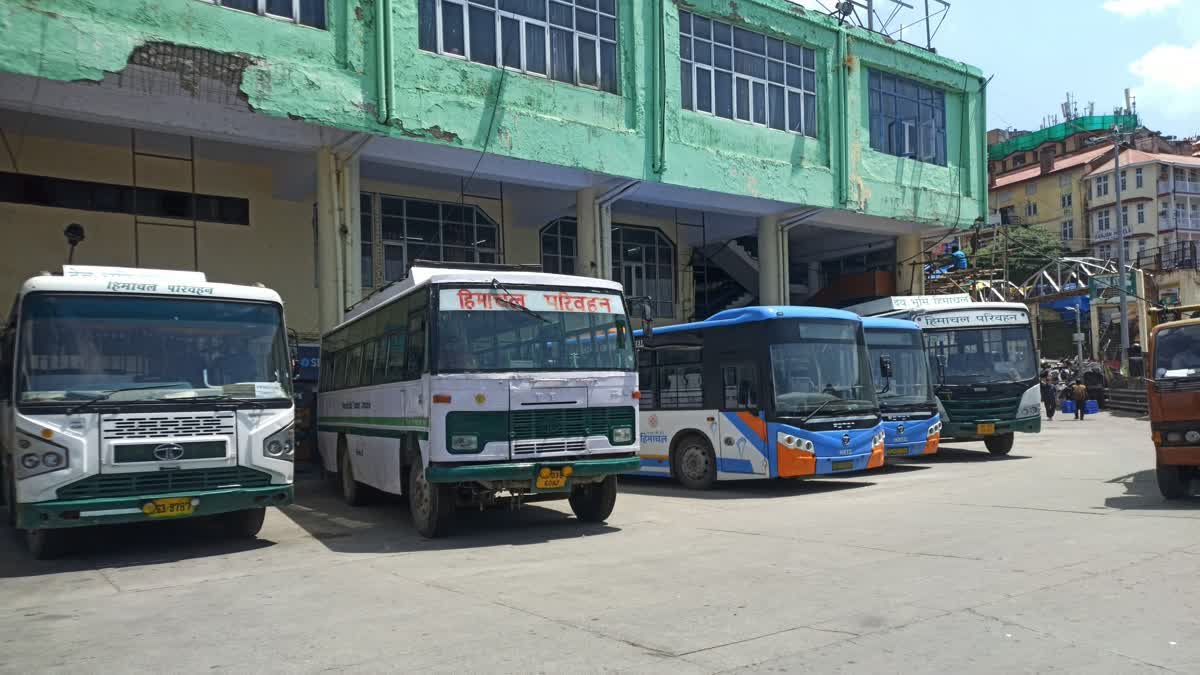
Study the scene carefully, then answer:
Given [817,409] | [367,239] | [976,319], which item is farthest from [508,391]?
[367,239]

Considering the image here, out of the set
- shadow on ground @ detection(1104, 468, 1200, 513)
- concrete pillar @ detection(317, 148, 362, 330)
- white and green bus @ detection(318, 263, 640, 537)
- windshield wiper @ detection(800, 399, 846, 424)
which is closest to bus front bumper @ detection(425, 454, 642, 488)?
white and green bus @ detection(318, 263, 640, 537)

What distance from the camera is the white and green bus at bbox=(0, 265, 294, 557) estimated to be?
30.9 ft

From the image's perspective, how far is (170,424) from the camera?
9883 millimetres

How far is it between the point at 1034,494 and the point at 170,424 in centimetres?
1096

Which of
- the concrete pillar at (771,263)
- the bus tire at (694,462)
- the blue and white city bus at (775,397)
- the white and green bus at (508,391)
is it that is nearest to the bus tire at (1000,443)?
the blue and white city bus at (775,397)

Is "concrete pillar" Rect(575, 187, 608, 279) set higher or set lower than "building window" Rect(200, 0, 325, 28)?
lower

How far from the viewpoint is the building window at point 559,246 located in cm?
2920

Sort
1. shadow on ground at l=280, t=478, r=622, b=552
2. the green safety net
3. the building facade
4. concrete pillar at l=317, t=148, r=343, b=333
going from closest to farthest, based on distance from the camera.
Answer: shadow on ground at l=280, t=478, r=622, b=552, the building facade, concrete pillar at l=317, t=148, r=343, b=333, the green safety net

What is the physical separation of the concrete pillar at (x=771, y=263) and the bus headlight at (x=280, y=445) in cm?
1963

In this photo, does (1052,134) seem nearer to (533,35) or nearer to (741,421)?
(533,35)

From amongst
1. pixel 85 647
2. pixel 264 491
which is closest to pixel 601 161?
pixel 264 491

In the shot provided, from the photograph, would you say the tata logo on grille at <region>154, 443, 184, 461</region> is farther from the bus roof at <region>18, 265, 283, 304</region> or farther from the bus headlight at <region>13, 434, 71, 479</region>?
the bus roof at <region>18, 265, 283, 304</region>

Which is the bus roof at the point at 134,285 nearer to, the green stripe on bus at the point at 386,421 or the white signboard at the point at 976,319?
the green stripe on bus at the point at 386,421

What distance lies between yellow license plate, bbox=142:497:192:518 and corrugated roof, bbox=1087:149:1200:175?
77.8 metres
